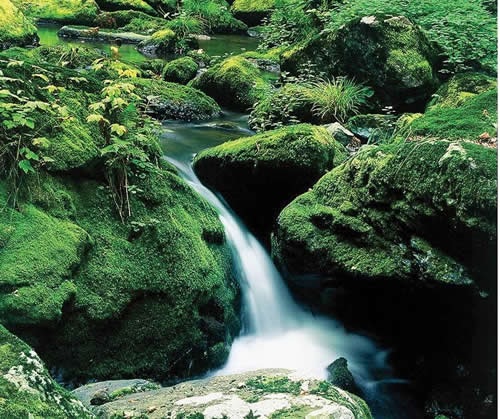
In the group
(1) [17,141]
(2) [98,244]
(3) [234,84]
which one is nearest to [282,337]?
(2) [98,244]

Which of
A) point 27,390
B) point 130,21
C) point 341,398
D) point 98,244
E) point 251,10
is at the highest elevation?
point 251,10

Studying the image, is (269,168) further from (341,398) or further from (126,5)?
(126,5)

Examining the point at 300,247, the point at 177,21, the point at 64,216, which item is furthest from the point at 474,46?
the point at 177,21

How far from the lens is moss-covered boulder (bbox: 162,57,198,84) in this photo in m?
11.8

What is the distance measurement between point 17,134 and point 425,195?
2833 mm

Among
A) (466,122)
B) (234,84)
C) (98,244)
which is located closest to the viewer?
(98,244)

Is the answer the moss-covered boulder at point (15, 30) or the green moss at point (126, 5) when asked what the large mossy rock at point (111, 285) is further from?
the green moss at point (126, 5)

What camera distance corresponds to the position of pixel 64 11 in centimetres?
2206

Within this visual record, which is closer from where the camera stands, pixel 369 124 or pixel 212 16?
pixel 369 124

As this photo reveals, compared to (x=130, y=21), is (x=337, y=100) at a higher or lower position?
lower

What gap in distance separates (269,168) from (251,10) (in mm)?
19666

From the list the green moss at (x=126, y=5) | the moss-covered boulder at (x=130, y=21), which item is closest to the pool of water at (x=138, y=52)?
the moss-covered boulder at (x=130, y=21)

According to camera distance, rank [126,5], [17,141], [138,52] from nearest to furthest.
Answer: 1. [17,141]
2. [138,52]
3. [126,5]

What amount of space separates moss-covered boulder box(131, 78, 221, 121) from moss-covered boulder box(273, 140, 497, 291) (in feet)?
14.5
